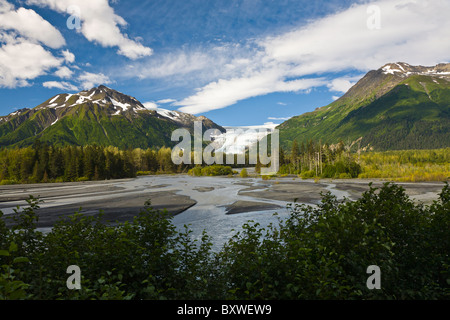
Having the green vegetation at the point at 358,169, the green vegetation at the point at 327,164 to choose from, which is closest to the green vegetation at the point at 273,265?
the green vegetation at the point at 358,169

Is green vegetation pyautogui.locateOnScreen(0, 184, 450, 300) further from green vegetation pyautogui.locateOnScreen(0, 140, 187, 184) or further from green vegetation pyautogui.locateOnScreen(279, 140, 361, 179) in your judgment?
green vegetation pyautogui.locateOnScreen(0, 140, 187, 184)

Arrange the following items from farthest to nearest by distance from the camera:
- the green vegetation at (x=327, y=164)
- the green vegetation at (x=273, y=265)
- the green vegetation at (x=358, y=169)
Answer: the green vegetation at (x=327, y=164), the green vegetation at (x=358, y=169), the green vegetation at (x=273, y=265)

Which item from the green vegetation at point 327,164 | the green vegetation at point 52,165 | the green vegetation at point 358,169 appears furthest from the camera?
the green vegetation at point 52,165

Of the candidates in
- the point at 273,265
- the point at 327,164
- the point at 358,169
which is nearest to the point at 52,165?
the point at 327,164

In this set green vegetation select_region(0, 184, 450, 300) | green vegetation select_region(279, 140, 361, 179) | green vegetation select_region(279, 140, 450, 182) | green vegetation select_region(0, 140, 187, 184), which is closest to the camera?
green vegetation select_region(0, 184, 450, 300)

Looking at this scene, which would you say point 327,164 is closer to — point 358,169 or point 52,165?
point 358,169

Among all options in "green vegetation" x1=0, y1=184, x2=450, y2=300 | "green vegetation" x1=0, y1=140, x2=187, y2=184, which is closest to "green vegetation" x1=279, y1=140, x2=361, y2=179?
"green vegetation" x1=0, y1=184, x2=450, y2=300

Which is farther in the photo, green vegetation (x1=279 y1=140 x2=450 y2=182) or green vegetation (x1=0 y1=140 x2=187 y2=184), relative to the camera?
green vegetation (x1=0 y1=140 x2=187 y2=184)

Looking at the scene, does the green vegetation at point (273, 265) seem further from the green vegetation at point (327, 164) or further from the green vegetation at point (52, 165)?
the green vegetation at point (52, 165)

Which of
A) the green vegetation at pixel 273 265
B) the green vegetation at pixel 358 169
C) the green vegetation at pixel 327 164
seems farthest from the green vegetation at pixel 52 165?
the green vegetation at pixel 273 265

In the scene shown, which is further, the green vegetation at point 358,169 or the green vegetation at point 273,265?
the green vegetation at point 358,169
